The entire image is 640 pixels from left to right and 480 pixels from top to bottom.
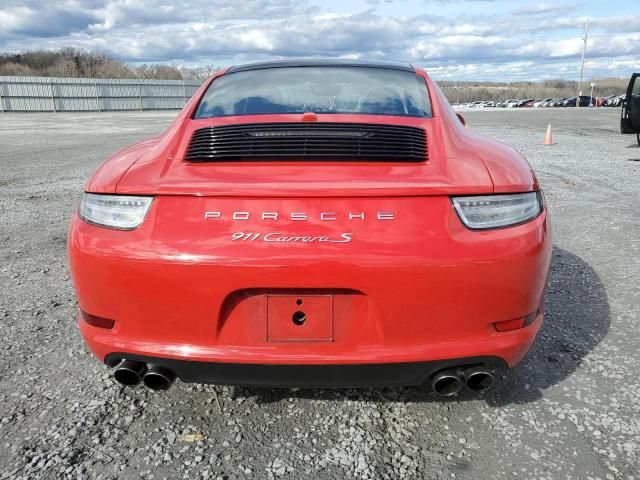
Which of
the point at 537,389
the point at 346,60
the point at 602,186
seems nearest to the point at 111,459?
the point at 537,389

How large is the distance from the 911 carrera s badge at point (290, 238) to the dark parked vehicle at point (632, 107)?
1277 cm

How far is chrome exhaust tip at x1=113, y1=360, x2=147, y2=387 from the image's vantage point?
2049 mm

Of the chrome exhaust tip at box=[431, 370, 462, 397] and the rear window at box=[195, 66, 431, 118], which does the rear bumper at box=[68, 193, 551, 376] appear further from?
the rear window at box=[195, 66, 431, 118]

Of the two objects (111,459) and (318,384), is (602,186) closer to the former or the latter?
(318,384)

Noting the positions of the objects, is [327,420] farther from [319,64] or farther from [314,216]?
[319,64]

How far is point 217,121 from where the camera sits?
8.13 feet

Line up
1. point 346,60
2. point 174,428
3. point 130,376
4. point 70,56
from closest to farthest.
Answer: point 130,376 < point 174,428 < point 346,60 < point 70,56

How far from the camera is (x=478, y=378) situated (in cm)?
201

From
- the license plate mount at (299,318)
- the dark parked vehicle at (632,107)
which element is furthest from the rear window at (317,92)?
the dark parked vehicle at (632,107)

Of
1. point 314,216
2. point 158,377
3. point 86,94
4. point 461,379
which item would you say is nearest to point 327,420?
point 461,379

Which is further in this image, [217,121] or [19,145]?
[19,145]

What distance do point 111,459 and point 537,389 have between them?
199cm

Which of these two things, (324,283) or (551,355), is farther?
(551,355)

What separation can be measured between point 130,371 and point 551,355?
223 cm
